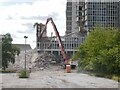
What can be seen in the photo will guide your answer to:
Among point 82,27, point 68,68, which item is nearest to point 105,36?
point 68,68

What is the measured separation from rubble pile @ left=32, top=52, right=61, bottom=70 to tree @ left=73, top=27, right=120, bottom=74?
37318mm

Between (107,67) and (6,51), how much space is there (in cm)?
3273

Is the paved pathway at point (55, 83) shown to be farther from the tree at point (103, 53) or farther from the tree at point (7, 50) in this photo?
the tree at point (7, 50)

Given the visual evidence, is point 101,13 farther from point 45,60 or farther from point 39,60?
point 39,60

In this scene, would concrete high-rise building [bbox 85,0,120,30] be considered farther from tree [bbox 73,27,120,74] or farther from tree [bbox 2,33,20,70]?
tree [bbox 73,27,120,74]

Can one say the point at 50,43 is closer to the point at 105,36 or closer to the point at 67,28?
the point at 67,28

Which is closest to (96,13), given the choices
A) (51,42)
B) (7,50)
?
(51,42)

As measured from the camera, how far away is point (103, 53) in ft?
109

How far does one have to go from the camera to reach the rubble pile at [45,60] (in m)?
84.9

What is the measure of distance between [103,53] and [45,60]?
5801 cm

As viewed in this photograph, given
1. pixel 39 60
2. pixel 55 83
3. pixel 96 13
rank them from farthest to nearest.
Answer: pixel 96 13, pixel 39 60, pixel 55 83

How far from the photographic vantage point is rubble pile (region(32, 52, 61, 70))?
8488cm

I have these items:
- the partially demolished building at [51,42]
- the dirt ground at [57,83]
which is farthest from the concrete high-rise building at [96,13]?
the dirt ground at [57,83]

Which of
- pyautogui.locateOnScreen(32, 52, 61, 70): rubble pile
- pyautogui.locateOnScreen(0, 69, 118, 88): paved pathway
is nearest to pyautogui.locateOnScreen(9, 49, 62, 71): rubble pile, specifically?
pyautogui.locateOnScreen(32, 52, 61, 70): rubble pile
